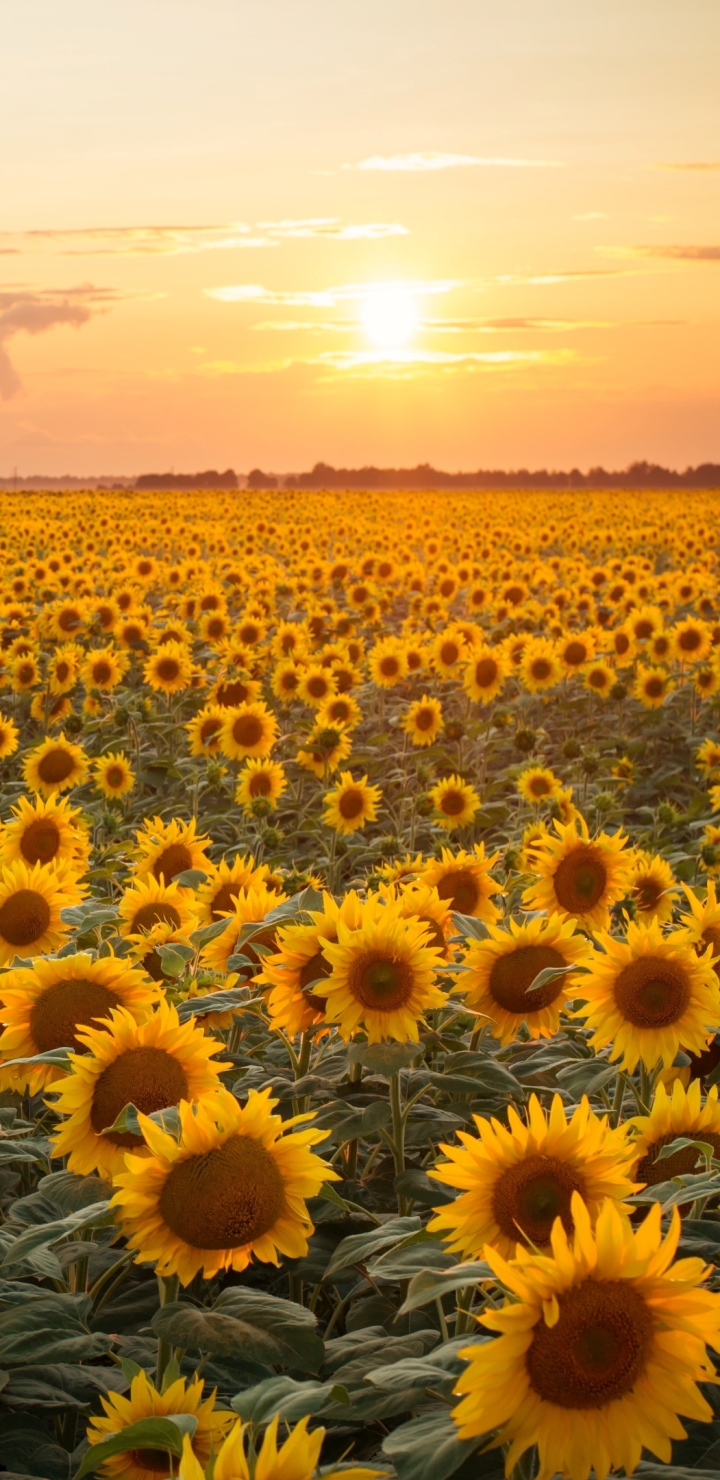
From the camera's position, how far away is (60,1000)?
3209 millimetres

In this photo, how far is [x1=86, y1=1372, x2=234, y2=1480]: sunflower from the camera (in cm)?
213

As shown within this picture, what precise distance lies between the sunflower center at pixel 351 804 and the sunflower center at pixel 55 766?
179 centimetres

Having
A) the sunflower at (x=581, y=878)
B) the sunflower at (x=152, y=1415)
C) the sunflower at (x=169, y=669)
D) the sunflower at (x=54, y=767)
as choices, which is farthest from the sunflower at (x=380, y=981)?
the sunflower at (x=169, y=669)

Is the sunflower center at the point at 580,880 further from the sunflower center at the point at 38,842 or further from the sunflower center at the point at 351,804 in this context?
the sunflower center at the point at 351,804

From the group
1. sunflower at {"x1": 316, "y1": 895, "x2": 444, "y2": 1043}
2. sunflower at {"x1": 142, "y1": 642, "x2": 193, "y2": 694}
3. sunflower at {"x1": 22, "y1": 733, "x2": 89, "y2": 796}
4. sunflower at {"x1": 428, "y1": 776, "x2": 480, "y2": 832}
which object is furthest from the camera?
sunflower at {"x1": 142, "y1": 642, "x2": 193, "y2": 694}

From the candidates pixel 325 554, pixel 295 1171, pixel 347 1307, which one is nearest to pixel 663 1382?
pixel 295 1171

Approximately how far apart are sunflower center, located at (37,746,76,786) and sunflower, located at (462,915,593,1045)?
5252 mm

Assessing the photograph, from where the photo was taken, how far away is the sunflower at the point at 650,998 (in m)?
3.32

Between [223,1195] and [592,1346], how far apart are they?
2.83ft

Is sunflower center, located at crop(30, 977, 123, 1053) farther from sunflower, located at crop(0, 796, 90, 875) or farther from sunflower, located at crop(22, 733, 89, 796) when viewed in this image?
sunflower, located at crop(22, 733, 89, 796)

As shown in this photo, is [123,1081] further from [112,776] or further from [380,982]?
[112,776]

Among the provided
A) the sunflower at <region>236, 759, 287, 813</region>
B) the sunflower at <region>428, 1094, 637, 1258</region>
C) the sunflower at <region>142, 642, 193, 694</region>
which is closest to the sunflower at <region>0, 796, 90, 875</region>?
the sunflower at <region>236, 759, 287, 813</region>

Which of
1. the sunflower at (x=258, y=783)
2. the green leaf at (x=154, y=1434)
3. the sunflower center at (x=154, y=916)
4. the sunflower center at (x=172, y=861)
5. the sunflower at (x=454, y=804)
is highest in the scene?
the green leaf at (x=154, y=1434)

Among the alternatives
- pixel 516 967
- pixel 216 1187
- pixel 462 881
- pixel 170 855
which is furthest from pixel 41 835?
pixel 216 1187
